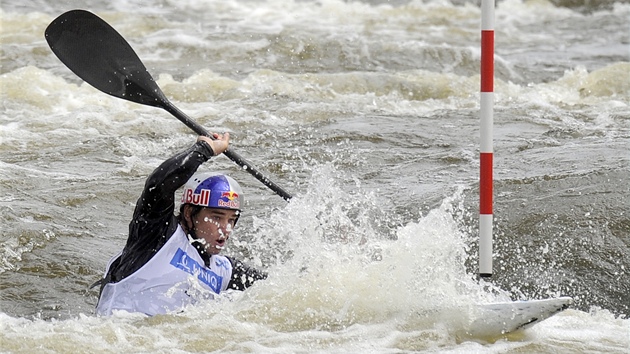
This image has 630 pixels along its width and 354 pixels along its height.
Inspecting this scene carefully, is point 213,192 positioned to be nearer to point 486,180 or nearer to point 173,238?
point 173,238

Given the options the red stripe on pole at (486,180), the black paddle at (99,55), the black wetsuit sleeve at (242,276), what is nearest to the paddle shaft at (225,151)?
the black paddle at (99,55)

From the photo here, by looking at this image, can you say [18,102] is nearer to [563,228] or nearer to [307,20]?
[563,228]

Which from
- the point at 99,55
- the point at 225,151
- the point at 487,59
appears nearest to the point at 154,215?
the point at 225,151

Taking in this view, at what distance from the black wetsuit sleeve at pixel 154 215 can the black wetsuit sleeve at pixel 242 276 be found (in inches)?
19.8

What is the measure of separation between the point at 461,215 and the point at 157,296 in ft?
7.78

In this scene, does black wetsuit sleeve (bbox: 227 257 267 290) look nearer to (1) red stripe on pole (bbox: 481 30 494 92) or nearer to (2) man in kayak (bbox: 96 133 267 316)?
(2) man in kayak (bbox: 96 133 267 316)

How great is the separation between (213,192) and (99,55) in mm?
1324

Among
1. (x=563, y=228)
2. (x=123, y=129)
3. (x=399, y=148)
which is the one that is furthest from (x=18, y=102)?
(x=563, y=228)

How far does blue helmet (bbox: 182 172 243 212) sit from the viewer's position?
443 cm

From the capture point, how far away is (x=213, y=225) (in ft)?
14.7

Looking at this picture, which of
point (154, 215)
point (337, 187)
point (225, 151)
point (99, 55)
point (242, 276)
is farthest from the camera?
point (337, 187)

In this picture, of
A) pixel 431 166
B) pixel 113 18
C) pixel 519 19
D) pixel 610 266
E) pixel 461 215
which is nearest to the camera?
pixel 610 266

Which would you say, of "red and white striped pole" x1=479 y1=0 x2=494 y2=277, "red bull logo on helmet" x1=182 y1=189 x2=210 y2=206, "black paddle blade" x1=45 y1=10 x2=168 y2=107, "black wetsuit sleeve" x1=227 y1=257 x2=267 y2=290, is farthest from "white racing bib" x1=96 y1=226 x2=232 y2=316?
"red and white striped pole" x1=479 y1=0 x2=494 y2=277

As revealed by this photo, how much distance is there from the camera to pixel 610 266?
561cm
